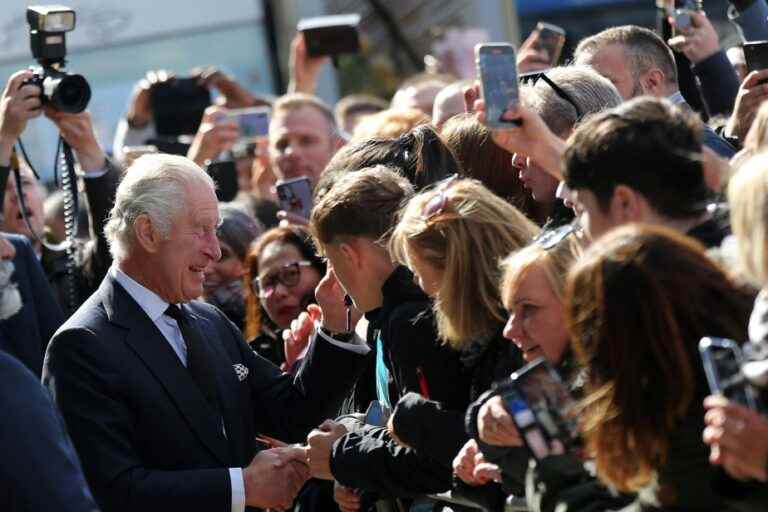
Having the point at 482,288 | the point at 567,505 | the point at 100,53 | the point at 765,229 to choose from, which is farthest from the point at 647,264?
the point at 100,53

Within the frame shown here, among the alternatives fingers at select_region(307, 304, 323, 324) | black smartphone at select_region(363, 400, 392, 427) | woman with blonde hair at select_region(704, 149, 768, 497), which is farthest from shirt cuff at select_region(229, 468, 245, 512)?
woman with blonde hair at select_region(704, 149, 768, 497)

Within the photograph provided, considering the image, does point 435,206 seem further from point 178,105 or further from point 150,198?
point 178,105

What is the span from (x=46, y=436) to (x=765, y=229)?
1631mm

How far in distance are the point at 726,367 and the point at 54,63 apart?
155 inches

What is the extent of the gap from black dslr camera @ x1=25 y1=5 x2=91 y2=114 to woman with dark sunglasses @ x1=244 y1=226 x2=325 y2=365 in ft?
3.02

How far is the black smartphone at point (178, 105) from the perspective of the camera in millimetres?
8727

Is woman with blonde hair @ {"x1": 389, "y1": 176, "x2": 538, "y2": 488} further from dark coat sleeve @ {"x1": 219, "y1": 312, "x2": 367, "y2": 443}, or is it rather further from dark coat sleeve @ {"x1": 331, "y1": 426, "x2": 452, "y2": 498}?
dark coat sleeve @ {"x1": 219, "y1": 312, "x2": 367, "y2": 443}

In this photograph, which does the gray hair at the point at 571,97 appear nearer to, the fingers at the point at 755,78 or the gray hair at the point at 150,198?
the fingers at the point at 755,78

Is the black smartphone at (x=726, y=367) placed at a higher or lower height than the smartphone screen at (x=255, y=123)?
higher

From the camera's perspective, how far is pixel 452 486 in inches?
159

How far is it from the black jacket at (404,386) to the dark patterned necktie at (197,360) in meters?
0.50

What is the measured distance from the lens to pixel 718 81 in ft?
19.1

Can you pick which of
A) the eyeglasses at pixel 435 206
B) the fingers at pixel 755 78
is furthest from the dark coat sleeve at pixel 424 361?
the fingers at pixel 755 78

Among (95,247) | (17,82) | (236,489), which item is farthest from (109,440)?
(17,82)
